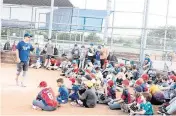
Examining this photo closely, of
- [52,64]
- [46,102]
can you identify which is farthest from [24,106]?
[52,64]

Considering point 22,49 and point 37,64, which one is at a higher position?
point 22,49

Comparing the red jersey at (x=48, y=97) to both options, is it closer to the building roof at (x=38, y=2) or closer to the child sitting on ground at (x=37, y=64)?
the child sitting on ground at (x=37, y=64)

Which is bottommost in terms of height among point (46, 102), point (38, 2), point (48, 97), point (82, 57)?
point (46, 102)

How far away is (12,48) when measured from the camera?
18.2 metres

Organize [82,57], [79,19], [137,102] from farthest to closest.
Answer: [79,19]
[82,57]
[137,102]

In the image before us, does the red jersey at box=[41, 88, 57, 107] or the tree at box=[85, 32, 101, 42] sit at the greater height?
the tree at box=[85, 32, 101, 42]

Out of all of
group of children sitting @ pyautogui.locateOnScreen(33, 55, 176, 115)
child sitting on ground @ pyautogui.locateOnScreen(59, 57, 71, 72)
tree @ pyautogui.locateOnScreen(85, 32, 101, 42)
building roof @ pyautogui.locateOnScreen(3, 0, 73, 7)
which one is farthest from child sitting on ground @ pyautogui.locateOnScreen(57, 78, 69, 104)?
building roof @ pyautogui.locateOnScreen(3, 0, 73, 7)

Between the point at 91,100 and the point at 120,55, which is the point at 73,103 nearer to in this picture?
the point at 91,100

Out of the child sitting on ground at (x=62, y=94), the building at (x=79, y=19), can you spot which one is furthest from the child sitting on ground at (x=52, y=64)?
the child sitting on ground at (x=62, y=94)

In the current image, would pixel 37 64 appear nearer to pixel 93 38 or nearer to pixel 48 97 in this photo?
pixel 93 38

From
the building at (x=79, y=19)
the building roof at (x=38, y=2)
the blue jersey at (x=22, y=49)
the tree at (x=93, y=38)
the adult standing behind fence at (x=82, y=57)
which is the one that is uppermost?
the building roof at (x=38, y=2)

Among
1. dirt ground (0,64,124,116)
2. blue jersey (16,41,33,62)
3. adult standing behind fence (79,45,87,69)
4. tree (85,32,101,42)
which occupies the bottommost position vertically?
dirt ground (0,64,124,116)

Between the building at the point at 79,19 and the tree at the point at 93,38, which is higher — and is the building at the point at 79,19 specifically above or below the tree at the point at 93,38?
above

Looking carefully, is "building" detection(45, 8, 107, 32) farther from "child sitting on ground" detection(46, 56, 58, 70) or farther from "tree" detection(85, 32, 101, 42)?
"child sitting on ground" detection(46, 56, 58, 70)
